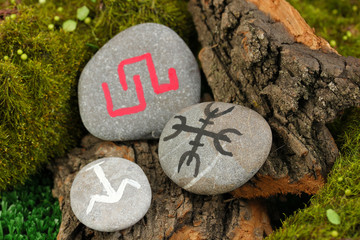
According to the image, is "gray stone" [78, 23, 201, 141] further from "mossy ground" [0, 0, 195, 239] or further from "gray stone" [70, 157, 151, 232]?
"gray stone" [70, 157, 151, 232]

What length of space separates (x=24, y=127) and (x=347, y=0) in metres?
3.43

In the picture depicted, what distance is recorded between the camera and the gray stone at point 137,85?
9.00ft

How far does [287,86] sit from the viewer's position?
2281 millimetres

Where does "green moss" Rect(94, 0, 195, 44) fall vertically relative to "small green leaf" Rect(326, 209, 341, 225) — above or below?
above

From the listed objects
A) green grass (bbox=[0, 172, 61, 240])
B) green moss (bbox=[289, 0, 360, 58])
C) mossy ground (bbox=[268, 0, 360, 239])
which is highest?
green moss (bbox=[289, 0, 360, 58])

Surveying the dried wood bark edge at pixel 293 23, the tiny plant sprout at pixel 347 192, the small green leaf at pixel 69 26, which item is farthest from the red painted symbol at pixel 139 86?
the tiny plant sprout at pixel 347 192

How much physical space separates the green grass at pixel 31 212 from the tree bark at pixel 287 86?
4.87 ft

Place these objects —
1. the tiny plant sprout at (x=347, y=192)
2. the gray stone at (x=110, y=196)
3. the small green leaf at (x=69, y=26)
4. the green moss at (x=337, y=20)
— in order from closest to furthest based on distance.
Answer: the tiny plant sprout at (x=347, y=192), the gray stone at (x=110, y=196), the small green leaf at (x=69, y=26), the green moss at (x=337, y=20)

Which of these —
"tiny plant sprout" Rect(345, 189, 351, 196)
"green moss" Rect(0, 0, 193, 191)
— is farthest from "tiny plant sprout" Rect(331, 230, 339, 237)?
"green moss" Rect(0, 0, 193, 191)

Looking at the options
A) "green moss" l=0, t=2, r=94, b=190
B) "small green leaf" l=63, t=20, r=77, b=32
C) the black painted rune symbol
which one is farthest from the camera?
"small green leaf" l=63, t=20, r=77, b=32

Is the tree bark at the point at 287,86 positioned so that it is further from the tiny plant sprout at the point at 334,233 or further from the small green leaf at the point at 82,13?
the small green leaf at the point at 82,13

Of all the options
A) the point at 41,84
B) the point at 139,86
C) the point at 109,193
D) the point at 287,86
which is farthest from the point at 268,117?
the point at 41,84

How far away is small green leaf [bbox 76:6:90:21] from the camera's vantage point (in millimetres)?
3080

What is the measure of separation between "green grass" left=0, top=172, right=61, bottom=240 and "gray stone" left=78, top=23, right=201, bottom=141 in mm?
724
